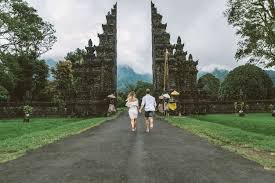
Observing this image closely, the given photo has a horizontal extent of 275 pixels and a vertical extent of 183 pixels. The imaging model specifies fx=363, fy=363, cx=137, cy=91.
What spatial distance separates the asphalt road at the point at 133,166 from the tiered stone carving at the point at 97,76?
106 feet

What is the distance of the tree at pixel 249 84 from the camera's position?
66.9 metres

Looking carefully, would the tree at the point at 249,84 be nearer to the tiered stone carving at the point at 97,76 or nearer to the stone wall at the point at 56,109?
the tiered stone carving at the point at 97,76

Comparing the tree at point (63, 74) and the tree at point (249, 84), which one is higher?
the tree at point (63, 74)

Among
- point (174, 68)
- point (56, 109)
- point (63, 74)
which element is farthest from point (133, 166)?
point (63, 74)

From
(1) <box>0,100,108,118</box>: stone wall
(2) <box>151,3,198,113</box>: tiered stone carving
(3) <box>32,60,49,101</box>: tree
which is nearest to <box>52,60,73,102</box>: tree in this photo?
(3) <box>32,60,49,101</box>: tree

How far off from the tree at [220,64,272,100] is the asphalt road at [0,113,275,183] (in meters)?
57.2

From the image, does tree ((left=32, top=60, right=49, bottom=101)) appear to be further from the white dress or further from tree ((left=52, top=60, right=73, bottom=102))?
the white dress

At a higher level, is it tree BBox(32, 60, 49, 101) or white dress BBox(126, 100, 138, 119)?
tree BBox(32, 60, 49, 101)

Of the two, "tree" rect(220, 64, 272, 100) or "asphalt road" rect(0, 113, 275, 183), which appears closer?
"asphalt road" rect(0, 113, 275, 183)

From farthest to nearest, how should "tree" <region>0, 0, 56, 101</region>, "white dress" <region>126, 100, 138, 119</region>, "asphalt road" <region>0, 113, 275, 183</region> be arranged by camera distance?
"tree" <region>0, 0, 56, 101</region>
"white dress" <region>126, 100, 138, 119</region>
"asphalt road" <region>0, 113, 275, 183</region>

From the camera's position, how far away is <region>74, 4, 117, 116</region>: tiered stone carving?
145 feet

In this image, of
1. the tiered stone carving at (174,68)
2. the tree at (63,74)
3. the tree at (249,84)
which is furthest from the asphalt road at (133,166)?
the tree at (63,74)

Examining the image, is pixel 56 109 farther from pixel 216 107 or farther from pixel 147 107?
pixel 147 107

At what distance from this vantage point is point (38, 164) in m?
8.95
